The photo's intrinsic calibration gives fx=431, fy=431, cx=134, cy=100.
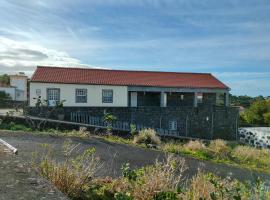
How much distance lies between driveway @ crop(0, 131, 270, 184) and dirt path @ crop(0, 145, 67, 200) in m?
3.74

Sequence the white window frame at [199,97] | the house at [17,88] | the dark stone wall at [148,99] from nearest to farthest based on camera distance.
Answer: the dark stone wall at [148,99]
the white window frame at [199,97]
the house at [17,88]

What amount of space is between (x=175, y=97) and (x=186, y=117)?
16.9 ft

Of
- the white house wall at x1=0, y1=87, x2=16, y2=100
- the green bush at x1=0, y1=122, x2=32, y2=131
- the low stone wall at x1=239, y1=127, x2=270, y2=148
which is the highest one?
the white house wall at x1=0, y1=87, x2=16, y2=100

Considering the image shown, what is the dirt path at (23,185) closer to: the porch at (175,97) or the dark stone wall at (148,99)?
the porch at (175,97)

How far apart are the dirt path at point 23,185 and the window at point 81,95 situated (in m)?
28.1

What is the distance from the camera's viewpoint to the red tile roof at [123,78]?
34.4 metres

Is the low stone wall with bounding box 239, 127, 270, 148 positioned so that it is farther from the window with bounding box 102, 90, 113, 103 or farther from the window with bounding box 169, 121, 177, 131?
the window with bounding box 102, 90, 113, 103

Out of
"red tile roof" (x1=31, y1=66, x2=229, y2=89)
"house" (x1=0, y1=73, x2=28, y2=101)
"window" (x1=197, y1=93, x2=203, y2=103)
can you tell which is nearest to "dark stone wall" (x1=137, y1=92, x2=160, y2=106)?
"red tile roof" (x1=31, y1=66, x2=229, y2=89)

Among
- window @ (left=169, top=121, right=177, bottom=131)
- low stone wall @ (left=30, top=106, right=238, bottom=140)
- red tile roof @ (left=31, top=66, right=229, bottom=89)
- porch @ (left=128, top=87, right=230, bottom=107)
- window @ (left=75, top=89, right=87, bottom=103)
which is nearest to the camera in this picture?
low stone wall @ (left=30, top=106, right=238, bottom=140)

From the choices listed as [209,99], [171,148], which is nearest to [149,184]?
[171,148]

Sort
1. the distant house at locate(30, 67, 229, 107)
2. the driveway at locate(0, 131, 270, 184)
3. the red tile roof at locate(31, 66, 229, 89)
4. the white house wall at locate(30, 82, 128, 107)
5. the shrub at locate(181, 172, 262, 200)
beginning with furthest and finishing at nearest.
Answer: the red tile roof at locate(31, 66, 229, 89)
the distant house at locate(30, 67, 229, 107)
the white house wall at locate(30, 82, 128, 107)
the driveway at locate(0, 131, 270, 184)
the shrub at locate(181, 172, 262, 200)

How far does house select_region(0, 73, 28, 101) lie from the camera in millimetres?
60406

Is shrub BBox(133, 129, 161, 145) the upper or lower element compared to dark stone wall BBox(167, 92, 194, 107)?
lower

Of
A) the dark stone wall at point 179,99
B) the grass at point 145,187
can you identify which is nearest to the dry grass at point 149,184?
the grass at point 145,187
